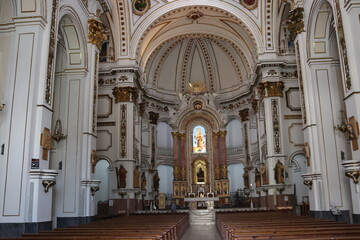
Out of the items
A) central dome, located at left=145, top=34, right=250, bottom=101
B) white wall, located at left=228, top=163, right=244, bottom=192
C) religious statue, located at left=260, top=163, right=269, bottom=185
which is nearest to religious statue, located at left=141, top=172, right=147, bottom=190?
central dome, located at left=145, top=34, right=250, bottom=101

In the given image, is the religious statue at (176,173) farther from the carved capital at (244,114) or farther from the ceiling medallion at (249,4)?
the ceiling medallion at (249,4)

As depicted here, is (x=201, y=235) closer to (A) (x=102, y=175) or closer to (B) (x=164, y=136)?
(A) (x=102, y=175)

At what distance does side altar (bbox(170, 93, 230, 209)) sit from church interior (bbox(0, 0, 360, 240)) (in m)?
0.09

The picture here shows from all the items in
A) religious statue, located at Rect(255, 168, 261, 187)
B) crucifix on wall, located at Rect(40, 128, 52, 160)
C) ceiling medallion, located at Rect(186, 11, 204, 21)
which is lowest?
religious statue, located at Rect(255, 168, 261, 187)

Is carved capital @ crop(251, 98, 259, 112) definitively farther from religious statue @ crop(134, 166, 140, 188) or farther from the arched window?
religious statue @ crop(134, 166, 140, 188)

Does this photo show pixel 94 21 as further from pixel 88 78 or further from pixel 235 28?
Answer: pixel 235 28

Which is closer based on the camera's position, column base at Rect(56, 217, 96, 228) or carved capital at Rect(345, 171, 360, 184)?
carved capital at Rect(345, 171, 360, 184)

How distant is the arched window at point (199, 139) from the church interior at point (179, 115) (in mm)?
178

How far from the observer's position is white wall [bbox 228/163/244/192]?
27.8 metres

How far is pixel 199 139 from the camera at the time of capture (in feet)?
91.6

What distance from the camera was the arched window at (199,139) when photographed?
27.7m

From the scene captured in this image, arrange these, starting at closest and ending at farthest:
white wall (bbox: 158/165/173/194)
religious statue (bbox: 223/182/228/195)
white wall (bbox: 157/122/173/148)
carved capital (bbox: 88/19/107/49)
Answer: carved capital (bbox: 88/19/107/49)
religious statue (bbox: 223/182/228/195)
white wall (bbox: 158/165/173/194)
white wall (bbox: 157/122/173/148)

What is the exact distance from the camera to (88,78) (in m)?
13.5

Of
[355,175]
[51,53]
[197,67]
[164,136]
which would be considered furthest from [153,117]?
[355,175]
